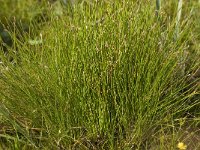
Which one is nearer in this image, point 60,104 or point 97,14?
point 60,104

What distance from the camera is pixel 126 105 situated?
1.46m

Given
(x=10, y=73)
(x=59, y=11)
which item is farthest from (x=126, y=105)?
(x=59, y=11)

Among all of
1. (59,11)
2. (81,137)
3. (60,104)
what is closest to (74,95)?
(60,104)

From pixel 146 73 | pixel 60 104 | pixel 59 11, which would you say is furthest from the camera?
pixel 59 11

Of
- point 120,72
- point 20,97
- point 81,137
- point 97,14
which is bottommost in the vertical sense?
point 81,137

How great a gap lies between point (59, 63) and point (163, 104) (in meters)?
0.44

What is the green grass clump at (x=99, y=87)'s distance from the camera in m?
1.45

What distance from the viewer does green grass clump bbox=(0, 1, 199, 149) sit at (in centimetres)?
145

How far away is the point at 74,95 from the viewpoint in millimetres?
1450

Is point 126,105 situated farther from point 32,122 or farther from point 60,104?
point 32,122

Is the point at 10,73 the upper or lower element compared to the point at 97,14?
lower

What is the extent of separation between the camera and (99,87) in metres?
1.45

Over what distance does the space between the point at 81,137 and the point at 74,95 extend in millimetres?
174

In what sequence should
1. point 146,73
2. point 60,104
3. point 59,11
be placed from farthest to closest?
point 59,11, point 146,73, point 60,104
